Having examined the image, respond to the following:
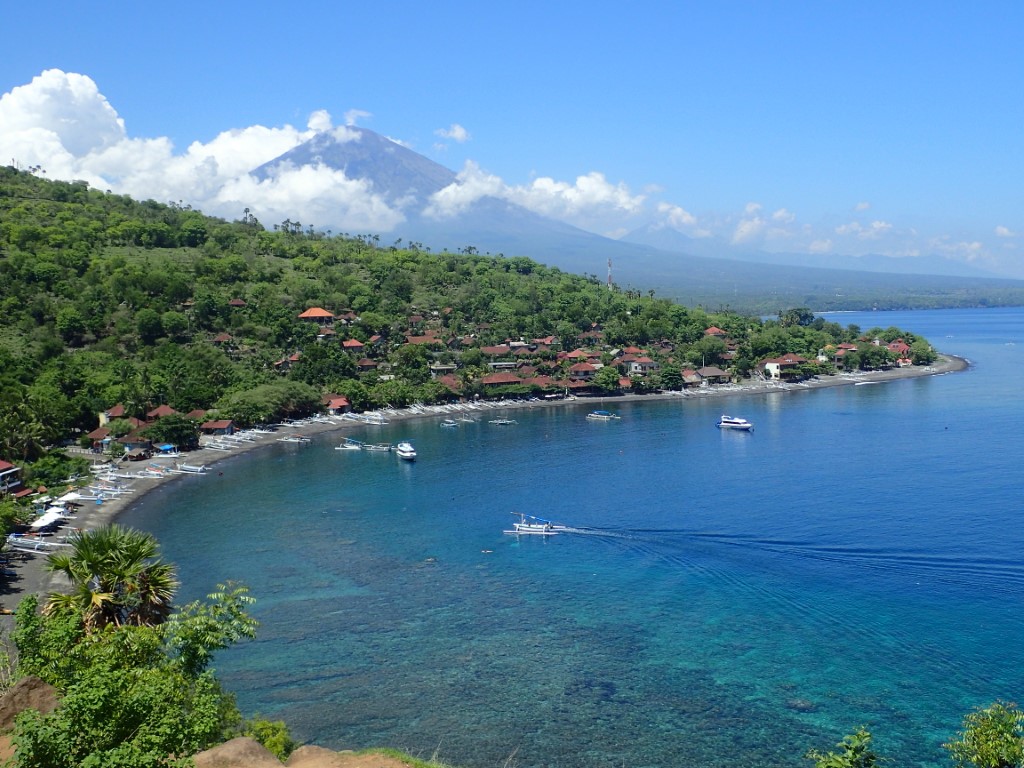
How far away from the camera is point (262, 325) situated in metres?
67.9

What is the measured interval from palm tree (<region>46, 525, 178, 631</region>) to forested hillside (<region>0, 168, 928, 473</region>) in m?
27.7

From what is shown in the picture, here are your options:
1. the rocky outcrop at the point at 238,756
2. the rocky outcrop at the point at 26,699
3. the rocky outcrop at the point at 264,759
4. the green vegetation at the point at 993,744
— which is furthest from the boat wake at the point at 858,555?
the rocky outcrop at the point at 26,699

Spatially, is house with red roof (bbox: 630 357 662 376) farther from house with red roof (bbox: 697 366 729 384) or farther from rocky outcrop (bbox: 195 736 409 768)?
rocky outcrop (bbox: 195 736 409 768)

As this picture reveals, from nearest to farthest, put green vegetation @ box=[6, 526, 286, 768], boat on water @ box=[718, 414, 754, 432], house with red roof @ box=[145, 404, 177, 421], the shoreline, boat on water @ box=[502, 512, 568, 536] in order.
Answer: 1. green vegetation @ box=[6, 526, 286, 768]
2. the shoreline
3. boat on water @ box=[502, 512, 568, 536]
4. house with red roof @ box=[145, 404, 177, 421]
5. boat on water @ box=[718, 414, 754, 432]

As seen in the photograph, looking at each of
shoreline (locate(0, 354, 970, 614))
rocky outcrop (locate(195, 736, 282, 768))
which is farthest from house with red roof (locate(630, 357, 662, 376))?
rocky outcrop (locate(195, 736, 282, 768))

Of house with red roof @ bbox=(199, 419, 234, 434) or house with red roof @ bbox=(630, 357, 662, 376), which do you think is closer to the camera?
house with red roof @ bbox=(199, 419, 234, 434)

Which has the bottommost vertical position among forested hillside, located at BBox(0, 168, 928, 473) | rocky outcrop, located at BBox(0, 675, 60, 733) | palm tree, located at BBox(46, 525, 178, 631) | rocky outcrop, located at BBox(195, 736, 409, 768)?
rocky outcrop, located at BBox(195, 736, 409, 768)

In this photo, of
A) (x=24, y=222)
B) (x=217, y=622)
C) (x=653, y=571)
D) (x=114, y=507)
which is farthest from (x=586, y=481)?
(x=24, y=222)

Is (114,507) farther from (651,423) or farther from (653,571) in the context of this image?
(651,423)

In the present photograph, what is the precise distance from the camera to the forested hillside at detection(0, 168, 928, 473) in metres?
52.1

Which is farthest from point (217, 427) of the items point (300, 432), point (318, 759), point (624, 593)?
point (318, 759)

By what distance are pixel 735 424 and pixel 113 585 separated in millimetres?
42697

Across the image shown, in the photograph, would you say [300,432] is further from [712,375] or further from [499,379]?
[712,375]

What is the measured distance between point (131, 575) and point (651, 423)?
143ft
